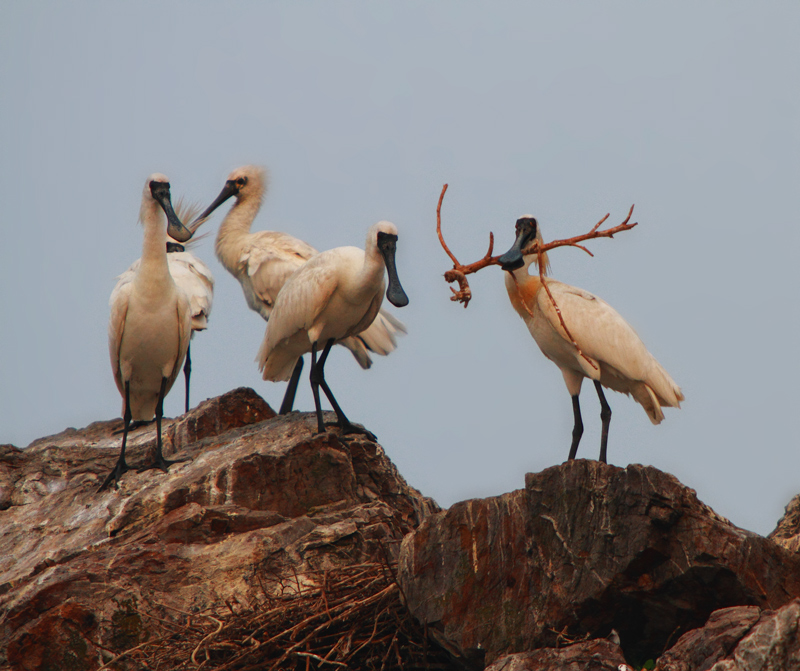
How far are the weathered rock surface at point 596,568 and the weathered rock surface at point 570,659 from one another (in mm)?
213

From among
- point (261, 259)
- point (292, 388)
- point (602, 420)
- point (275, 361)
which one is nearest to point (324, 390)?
point (275, 361)

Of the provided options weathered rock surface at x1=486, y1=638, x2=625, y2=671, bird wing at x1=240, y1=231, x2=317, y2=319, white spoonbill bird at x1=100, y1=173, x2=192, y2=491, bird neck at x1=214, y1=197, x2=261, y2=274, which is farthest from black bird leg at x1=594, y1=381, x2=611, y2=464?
bird neck at x1=214, y1=197, x2=261, y2=274

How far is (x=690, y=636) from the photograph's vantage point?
561 centimetres

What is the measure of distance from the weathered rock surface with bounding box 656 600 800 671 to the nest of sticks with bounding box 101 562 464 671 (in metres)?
1.64

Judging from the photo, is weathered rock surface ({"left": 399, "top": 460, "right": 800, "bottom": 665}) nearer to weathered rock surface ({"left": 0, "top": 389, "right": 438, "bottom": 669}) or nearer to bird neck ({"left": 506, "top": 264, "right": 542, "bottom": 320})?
weathered rock surface ({"left": 0, "top": 389, "right": 438, "bottom": 669})

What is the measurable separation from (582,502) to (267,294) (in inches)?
319

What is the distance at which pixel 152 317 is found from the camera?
34.1 feet

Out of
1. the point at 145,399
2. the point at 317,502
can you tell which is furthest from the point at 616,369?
the point at 145,399

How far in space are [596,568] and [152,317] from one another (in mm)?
5576

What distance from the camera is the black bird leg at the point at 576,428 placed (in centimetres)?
955

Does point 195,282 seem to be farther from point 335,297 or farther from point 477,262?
point 477,262

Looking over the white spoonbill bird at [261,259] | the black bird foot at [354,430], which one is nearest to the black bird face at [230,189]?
the white spoonbill bird at [261,259]

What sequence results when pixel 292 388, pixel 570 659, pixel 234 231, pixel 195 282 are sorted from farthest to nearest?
pixel 234 231 → pixel 195 282 → pixel 292 388 → pixel 570 659

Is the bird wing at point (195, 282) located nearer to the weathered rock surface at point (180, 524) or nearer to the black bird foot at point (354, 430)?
the weathered rock surface at point (180, 524)
